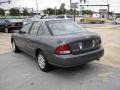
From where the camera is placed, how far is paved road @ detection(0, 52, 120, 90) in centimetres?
504

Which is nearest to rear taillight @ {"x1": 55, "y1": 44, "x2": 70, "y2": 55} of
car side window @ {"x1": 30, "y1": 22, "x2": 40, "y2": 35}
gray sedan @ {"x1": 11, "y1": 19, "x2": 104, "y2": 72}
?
gray sedan @ {"x1": 11, "y1": 19, "x2": 104, "y2": 72}

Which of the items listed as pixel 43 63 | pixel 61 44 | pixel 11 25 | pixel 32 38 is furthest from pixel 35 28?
pixel 11 25

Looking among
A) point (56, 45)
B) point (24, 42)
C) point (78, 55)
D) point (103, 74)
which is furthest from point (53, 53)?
point (24, 42)

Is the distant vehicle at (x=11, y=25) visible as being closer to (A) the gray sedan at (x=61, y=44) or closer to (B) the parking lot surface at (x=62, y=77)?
(B) the parking lot surface at (x=62, y=77)

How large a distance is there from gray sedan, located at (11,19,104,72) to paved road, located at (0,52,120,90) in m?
0.39

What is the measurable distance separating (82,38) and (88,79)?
1095mm

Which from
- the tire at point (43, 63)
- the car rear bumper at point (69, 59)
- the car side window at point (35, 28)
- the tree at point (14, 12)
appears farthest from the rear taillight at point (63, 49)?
the tree at point (14, 12)

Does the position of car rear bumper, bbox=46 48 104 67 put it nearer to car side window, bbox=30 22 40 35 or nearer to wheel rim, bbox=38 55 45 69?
wheel rim, bbox=38 55 45 69

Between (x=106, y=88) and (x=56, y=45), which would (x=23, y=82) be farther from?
(x=106, y=88)

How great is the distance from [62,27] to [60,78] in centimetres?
166

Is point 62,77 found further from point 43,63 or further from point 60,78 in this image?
point 43,63

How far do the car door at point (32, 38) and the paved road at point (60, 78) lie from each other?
0.57 meters

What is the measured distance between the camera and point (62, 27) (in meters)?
6.47

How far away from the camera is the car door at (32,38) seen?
6608mm
